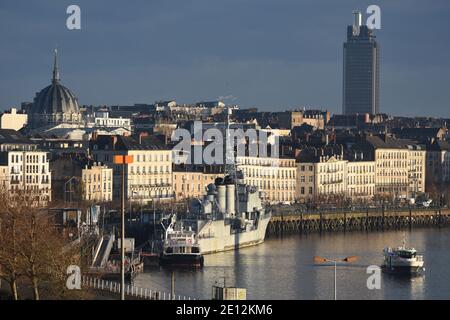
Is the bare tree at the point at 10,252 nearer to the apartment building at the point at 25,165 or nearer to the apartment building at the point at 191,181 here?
the apartment building at the point at 25,165

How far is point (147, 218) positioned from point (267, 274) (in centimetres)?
1358

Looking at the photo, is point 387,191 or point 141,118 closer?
point 387,191

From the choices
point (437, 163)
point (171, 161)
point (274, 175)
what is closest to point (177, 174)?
point (171, 161)

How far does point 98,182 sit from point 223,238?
1783 centimetres

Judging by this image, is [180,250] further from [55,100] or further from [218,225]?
[55,100]

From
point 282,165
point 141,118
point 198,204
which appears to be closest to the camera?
point 198,204

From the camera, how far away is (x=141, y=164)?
8581 cm

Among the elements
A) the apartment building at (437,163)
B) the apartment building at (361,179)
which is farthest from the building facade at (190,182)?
the apartment building at (437,163)

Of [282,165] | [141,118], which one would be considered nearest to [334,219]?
[282,165]

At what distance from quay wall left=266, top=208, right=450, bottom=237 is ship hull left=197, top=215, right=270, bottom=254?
6585 millimetres

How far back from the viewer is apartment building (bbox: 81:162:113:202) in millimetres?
78188

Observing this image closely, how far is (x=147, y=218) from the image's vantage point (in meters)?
63.7

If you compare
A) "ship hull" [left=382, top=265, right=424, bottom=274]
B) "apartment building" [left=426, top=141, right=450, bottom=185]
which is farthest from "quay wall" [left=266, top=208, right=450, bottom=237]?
"apartment building" [left=426, top=141, right=450, bottom=185]
